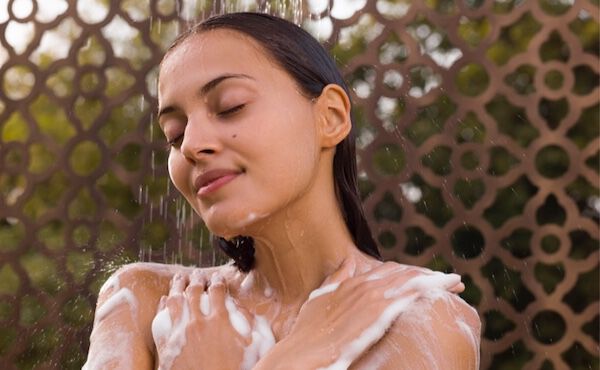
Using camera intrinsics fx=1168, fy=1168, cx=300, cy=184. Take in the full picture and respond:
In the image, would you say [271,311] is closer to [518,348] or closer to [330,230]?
[330,230]

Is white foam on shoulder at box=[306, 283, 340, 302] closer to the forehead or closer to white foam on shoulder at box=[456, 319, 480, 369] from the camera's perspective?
white foam on shoulder at box=[456, 319, 480, 369]

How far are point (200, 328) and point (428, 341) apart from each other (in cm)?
40

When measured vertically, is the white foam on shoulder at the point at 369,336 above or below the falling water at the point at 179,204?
above

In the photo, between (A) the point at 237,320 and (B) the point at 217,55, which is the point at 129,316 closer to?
(A) the point at 237,320

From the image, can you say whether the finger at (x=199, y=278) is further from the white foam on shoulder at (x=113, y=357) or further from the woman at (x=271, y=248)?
the white foam on shoulder at (x=113, y=357)

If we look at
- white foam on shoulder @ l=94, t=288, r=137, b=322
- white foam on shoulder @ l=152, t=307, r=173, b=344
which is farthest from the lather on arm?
white foam on shoulder @ l=94, t=288, r=137, b=322

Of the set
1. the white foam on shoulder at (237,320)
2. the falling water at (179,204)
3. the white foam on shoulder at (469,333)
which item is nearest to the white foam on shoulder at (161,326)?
the white foam on shoulder at (237,320)

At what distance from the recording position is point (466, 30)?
5004 mm

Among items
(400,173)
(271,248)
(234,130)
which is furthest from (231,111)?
(400,173)

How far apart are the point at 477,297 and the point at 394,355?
99.7 inches

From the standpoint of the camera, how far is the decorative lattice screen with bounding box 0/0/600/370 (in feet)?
13.0

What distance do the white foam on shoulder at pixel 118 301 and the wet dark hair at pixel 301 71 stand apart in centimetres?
19

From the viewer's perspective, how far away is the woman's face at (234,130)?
1.92 meters

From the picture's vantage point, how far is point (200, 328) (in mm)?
2041
